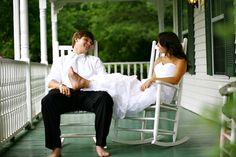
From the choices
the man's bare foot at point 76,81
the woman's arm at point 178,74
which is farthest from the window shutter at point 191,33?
the man's bare foot at point 76,81

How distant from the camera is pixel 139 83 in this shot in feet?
13.8

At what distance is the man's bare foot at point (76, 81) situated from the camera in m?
3.91

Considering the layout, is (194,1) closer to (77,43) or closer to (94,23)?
(77,43)

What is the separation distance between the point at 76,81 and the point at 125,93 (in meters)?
0.45

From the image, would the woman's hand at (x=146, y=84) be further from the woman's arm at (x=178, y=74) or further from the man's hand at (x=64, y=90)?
the man's hand at (x=64, y=90)

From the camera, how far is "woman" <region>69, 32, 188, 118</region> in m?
3.95

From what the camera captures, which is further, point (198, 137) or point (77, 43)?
point (198, 137)

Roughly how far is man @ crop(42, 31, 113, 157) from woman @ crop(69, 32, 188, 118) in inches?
4.8

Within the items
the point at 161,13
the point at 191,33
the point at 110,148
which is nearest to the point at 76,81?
the point at 110,148

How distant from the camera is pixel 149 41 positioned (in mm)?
21453

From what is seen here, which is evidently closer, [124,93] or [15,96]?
[124,93]

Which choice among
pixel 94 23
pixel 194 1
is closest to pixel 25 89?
pixel 194 1

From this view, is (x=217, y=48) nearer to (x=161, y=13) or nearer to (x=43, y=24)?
(x=43, y=24)

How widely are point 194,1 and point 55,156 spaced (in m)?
4.44
